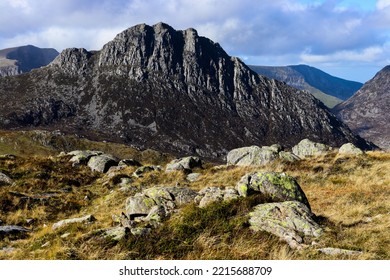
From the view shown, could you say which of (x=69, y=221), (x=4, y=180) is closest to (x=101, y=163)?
(x=4, y=180)

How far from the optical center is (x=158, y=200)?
14.5 meters

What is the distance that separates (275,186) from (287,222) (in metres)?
3.76

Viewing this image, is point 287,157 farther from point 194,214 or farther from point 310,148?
point 194,214

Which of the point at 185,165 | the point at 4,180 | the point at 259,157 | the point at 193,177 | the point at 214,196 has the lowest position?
the point at 4,180

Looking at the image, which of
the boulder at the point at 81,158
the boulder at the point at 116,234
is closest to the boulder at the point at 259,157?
the boulder at the point at 81,158

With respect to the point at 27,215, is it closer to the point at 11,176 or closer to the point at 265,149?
the point at 11,176

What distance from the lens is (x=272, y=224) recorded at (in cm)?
1082

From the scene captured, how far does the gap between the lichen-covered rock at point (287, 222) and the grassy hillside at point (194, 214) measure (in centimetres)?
31

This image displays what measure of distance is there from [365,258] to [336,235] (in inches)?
87.6

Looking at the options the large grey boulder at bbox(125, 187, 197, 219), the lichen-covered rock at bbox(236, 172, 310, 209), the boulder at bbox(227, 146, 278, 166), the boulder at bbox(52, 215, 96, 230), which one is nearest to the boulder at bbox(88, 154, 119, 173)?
the boulder at bbox(227, 146, 278, 166)

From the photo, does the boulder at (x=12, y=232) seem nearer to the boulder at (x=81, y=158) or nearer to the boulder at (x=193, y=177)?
the boulder at (x=193, y=177)
